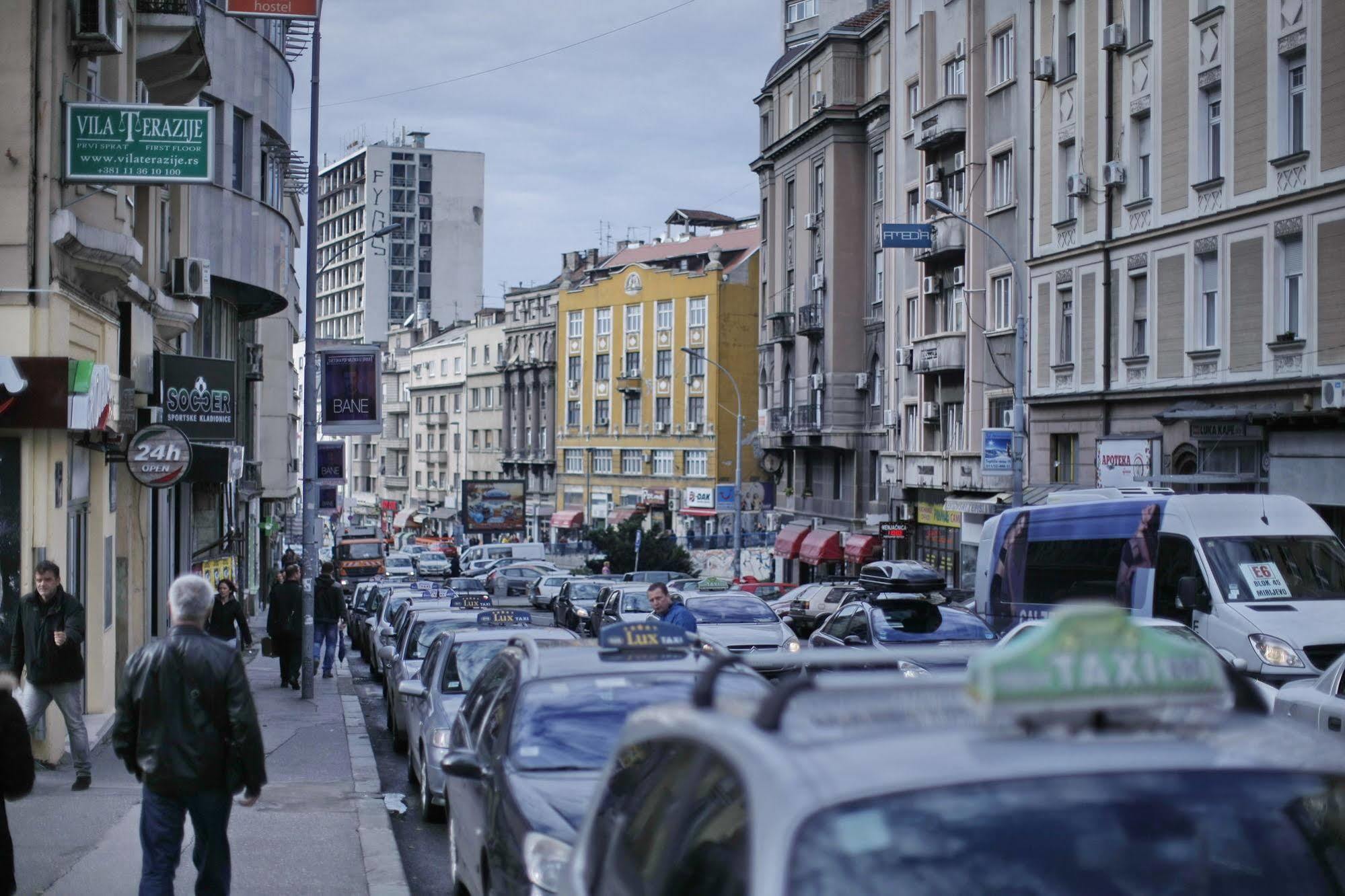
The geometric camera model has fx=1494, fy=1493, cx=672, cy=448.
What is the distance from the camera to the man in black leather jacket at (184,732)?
6973 mm

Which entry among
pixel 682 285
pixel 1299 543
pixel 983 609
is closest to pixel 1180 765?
pixel 1299 543

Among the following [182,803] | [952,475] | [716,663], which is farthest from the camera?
[952,475]

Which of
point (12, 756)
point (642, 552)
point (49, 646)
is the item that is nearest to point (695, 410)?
point (642, 552)

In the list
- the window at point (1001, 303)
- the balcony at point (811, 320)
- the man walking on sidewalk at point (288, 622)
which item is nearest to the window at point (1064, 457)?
the window at point (1001, 303)

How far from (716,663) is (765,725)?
662 millimetres

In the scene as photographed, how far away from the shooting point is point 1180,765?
10.1ft

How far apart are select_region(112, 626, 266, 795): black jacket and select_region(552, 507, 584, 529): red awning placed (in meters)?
87.8

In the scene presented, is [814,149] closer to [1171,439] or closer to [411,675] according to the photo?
[1171,439]

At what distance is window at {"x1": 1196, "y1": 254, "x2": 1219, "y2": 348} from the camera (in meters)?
28.4

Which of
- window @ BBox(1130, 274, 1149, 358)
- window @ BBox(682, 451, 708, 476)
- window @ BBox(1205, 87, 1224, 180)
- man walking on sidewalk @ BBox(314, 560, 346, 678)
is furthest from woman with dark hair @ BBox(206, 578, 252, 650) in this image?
window @ BBox(682, 451, 708, 476)

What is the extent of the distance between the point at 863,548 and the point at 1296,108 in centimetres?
2836

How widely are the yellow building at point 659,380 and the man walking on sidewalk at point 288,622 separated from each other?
188 feet

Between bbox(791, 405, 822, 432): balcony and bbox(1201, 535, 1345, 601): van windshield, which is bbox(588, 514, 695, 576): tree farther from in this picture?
bbox(1201, 535, 1345, 601): van windshield

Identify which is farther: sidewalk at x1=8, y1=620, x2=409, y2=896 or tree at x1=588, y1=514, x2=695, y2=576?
tree at x1=588, y1=514, x2=695, y2=576
